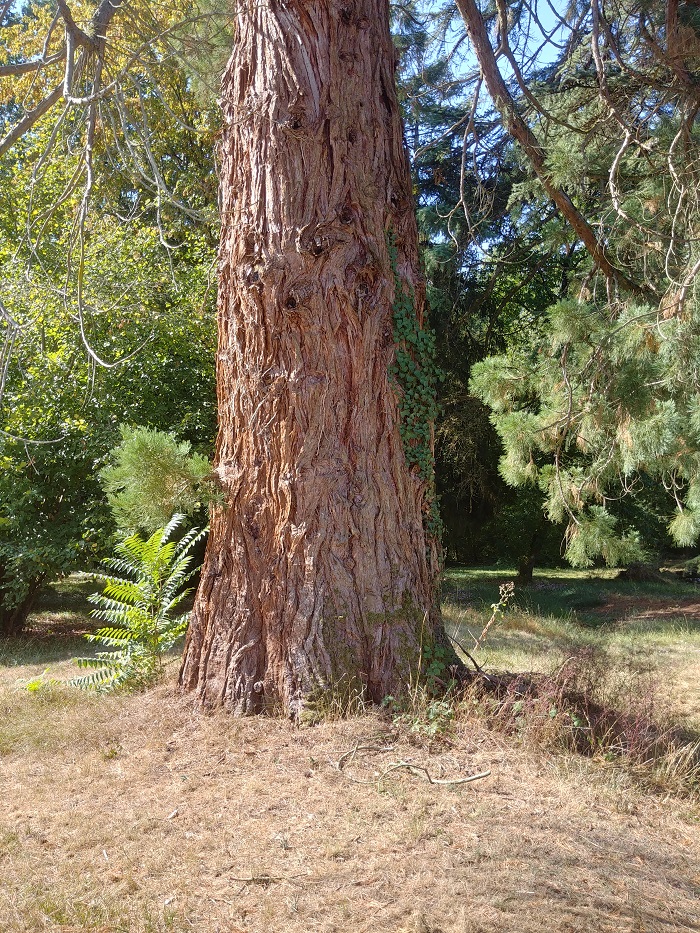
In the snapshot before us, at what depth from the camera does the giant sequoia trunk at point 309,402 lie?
16.0 feet

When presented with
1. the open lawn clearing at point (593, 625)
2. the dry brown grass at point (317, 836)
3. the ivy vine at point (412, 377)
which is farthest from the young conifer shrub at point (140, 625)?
the open lawn clearing at point (593, 625)

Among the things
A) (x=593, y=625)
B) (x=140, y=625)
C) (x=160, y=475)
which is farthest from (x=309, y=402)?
(x=593, y=625)

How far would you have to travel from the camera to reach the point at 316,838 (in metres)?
3.52

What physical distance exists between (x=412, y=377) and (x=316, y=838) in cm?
285

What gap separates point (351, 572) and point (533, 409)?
26.8 feet

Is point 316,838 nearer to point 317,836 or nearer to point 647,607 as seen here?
point 317,836

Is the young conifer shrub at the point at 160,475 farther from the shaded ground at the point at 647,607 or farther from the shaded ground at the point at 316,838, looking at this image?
the shaded ground at the point at 647,607

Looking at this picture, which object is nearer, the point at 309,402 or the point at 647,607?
the point at 309,402

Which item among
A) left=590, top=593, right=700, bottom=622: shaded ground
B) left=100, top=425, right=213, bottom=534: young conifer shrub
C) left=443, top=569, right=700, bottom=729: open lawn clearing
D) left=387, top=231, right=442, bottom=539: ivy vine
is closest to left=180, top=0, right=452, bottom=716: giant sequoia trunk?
left=387, top=231, right=442, bottom=539: ivy vine

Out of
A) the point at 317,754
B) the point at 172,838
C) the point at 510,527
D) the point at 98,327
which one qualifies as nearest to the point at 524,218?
the point at 98,327

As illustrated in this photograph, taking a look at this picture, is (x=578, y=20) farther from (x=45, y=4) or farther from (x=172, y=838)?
(x=45, y=4)

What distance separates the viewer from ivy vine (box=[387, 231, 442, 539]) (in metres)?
5.21

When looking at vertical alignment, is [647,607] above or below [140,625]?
below

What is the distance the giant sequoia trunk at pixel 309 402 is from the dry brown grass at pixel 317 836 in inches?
18.5
